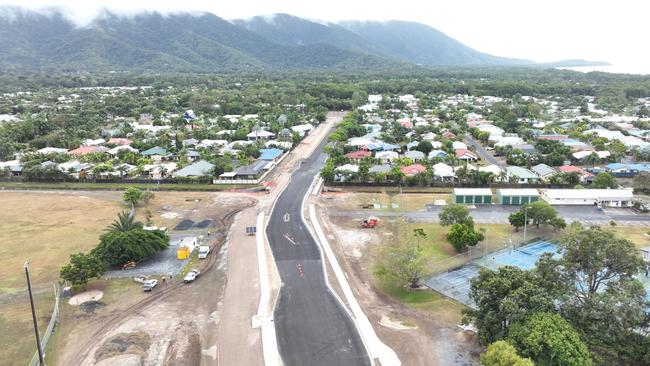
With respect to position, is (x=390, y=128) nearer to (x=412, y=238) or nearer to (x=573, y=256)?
(x=412, y=238)

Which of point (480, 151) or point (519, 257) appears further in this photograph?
point (480, 151)

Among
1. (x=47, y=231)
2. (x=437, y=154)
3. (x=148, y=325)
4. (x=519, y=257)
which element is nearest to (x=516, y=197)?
(x=519, y=257)

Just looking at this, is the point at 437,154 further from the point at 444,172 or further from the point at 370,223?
the point at 370,223

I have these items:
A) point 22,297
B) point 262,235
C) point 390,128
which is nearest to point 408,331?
point 262,235

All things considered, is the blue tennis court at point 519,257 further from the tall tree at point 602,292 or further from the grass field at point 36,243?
the grass field at point 36,243

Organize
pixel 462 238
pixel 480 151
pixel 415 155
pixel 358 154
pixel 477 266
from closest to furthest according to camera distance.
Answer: pixel 477 266, pixel 462 238, pixel 415 155, pixel 358 154, pixel 480 151

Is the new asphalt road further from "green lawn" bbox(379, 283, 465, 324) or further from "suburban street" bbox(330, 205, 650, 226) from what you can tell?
"suburban street" bbox(330, 205, 650, 226)

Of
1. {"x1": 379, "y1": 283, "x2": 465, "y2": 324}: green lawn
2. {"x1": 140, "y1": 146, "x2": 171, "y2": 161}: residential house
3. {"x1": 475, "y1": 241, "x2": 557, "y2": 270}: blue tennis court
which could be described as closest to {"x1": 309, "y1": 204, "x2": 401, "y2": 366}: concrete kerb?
{"x1": 379, "y1": 283, "x2": 465, "y2": 324}: green lawn
